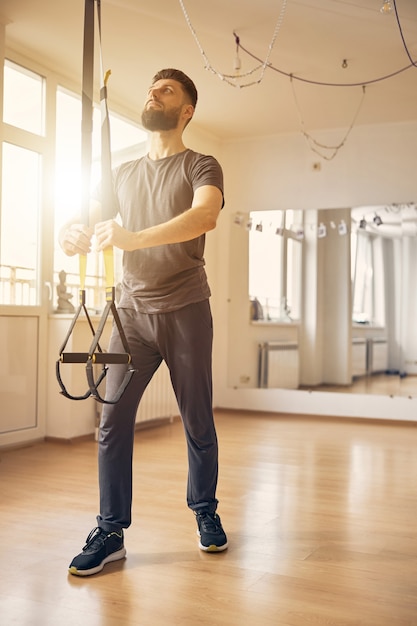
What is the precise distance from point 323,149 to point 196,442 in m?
4.66

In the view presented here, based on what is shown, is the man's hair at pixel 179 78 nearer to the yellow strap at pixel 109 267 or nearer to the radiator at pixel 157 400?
the yellow strap at pixel 109 267

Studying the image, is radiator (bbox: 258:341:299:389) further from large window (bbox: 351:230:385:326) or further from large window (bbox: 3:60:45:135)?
large window (bbox: 3:60:45:135)

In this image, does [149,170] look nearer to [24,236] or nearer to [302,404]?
[24,236]

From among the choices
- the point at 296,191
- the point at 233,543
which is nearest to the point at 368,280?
the point at 296,191

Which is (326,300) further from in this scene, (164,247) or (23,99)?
(164,247)

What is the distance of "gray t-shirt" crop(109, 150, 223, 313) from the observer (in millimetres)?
2211

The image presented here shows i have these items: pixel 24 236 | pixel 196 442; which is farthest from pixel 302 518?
pixel 24 236

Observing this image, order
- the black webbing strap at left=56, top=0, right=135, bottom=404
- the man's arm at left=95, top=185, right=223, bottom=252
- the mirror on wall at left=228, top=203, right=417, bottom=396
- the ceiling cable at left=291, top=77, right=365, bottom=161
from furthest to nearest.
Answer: the ceiling cable at left=291, top=77, right=365, bottom=161 → the mirror on wall at left=228, top=203, right=417, bottom=396 → the man's arm at left=95, top=185, right=223, bottom=252 → the black webbing strap at left=56, top=0, right=135, bottom=404

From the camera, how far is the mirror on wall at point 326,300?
238 inches

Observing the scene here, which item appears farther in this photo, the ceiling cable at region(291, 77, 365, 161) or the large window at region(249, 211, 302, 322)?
the large window at region(249, 211, 302, 322)

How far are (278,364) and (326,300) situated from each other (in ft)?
2.41

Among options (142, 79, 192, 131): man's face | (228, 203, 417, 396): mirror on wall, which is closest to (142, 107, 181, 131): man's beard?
(142, 79, 192, 131): man's face

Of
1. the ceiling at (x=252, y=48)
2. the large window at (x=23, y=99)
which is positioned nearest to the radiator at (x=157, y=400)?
the large window at (x=23, y=99)

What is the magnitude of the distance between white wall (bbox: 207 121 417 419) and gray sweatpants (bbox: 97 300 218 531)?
4.13 metres
